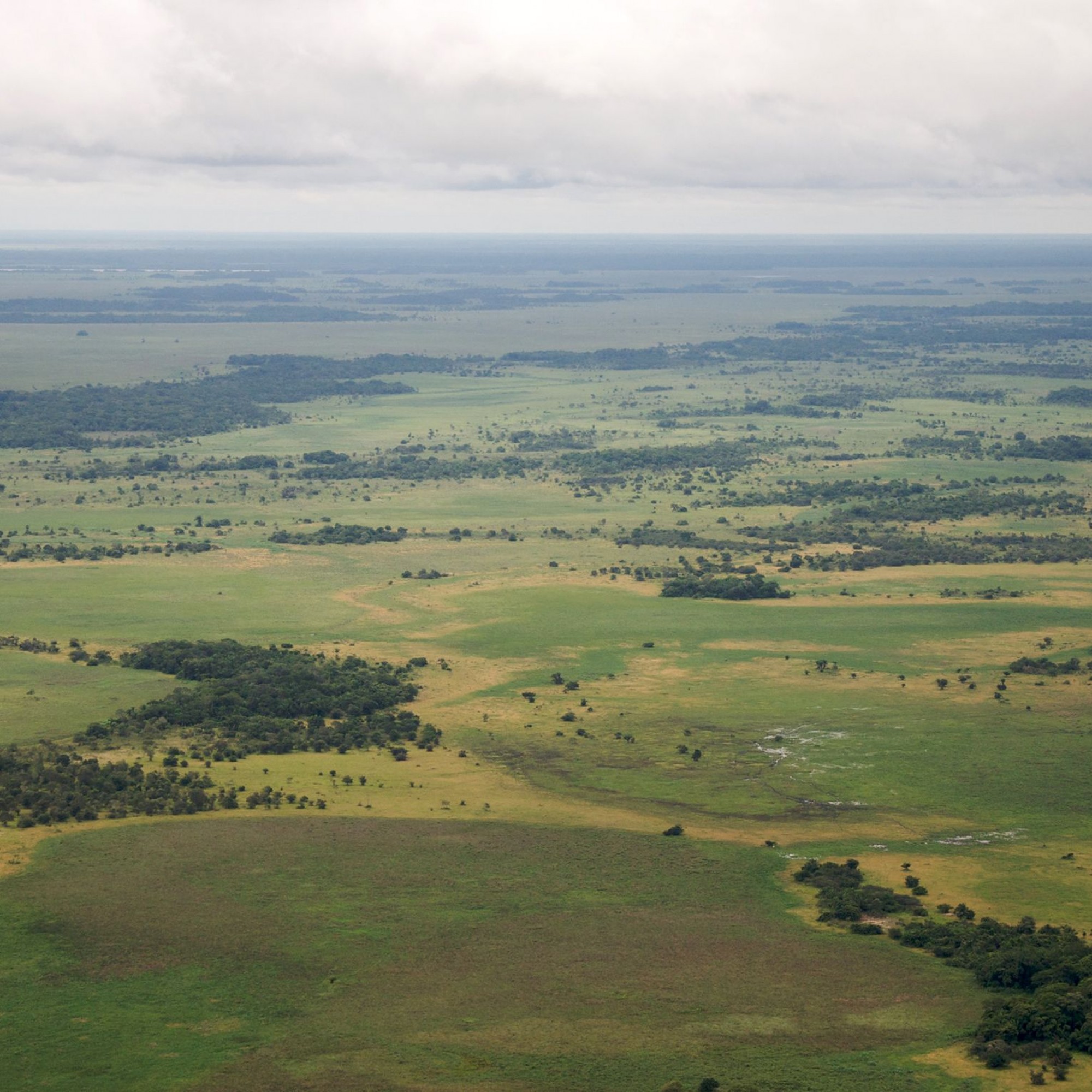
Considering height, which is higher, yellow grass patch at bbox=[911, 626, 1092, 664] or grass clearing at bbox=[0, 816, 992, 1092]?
yellow grass patch at bbox=[911, 626, 1092, 664]

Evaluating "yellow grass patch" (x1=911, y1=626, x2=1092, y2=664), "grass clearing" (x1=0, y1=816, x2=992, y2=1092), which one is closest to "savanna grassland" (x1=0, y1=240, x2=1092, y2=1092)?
"grass clearing" (x1=0, y1=816, x2=992, y2=1092)

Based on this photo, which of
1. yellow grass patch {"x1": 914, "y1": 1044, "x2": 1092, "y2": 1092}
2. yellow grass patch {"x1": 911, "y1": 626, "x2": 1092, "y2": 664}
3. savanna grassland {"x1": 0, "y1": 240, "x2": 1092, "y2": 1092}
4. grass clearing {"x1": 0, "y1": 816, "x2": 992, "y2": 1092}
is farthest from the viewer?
yellow grass patch {"x1": 911, "y1": 626, "x2": 1092, "y2": 664}

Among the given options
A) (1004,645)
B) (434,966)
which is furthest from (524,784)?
(1004,645)

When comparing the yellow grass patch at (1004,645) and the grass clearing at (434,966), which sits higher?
the yellow grass patch at (1004,645)

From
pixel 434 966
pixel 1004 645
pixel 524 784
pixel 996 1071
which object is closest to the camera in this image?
pixel 996 1071

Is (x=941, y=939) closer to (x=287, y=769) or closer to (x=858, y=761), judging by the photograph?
(x=858, y=761)

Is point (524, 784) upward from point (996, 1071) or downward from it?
upward

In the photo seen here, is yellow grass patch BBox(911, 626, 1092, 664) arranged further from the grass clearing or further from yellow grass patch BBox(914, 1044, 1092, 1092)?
yellow grass patch BBox(914, 1044, 1092, 1092)

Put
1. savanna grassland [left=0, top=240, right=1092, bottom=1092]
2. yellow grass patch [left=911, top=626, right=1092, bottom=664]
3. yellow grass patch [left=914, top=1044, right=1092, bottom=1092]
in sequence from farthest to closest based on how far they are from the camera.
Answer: yellow grass patch [left=911, top=626, right=1092, bottom=664] < savanna grassland [left=0, top=240, right=1092, bottom=1092] < yellow grass patch [left=914, top=1044, right=1092, bottom=1092]

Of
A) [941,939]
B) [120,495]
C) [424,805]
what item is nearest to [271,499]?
[120,495]

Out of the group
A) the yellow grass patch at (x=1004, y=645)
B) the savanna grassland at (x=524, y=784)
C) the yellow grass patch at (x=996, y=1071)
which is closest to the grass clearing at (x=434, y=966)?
the savanna grassland at (x=524, y=784)

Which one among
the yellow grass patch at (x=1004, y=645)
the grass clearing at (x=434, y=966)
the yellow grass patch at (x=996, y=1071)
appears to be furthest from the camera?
the yellow grass patch at (x=1004, y=645)

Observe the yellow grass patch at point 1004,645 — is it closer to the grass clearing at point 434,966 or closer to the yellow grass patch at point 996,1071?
the grass clearing at point 434,966

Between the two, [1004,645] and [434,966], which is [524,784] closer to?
[434,966]
